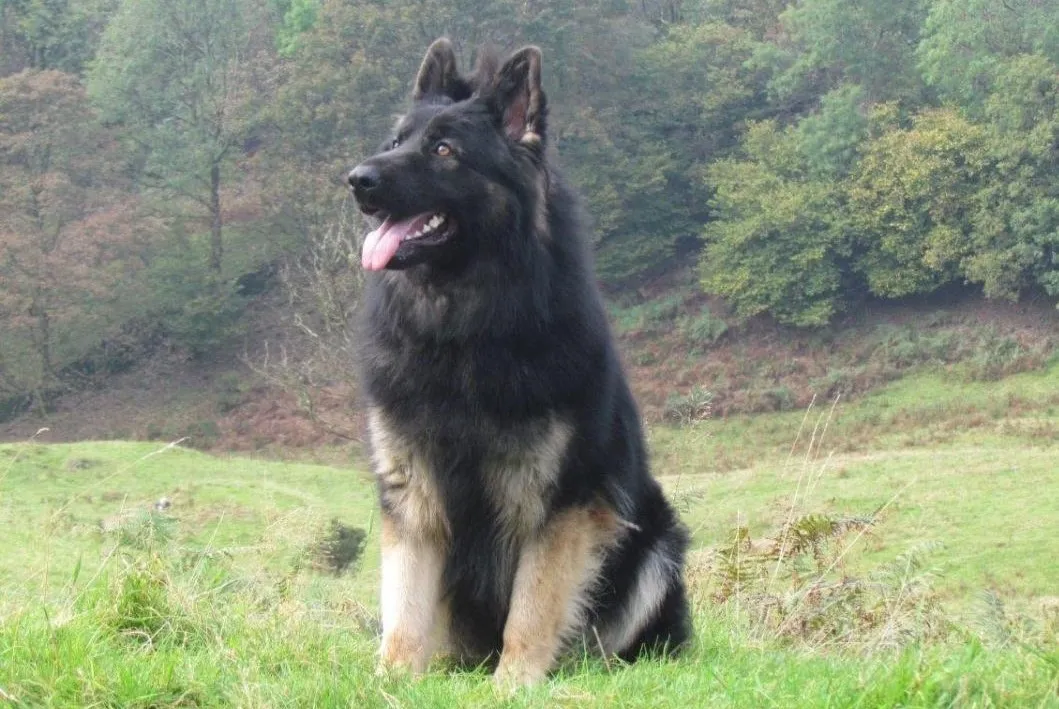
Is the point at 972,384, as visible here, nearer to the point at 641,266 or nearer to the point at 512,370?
the point at 641,266

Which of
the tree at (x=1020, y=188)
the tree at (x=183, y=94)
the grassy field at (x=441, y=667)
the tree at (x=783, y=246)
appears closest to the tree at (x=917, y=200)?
the tree at (x=1020, y=188)

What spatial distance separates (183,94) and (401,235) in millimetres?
48852

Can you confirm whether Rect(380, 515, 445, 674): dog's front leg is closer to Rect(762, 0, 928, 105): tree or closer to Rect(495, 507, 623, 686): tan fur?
Rect(495, 507, 623, 686): tan fur

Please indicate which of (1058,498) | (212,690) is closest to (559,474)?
(212,690)

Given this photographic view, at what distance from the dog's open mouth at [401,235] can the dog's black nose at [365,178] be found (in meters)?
0.19

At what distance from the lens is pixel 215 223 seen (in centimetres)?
5122

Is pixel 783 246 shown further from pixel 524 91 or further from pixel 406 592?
pixel 406 592

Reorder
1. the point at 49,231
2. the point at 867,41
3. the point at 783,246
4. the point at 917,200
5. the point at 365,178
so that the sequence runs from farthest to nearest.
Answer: the point at 867,41 → the point at 783,246 → the point at 917,200 → the point at 49,231 → the point at 365,178

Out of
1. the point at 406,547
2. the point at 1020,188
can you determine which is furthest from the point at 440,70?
the point at 1020,188

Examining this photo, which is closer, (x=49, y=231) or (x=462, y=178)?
(x=462, y=178)

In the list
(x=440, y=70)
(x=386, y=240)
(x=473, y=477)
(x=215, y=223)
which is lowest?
(x=215, y=223)

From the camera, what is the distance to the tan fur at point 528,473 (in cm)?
508

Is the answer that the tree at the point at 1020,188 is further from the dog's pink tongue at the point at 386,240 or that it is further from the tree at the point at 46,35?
the dog's pink tongue at the point at 386,240

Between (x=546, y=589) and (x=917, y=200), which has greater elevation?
(x=546, y=589)
